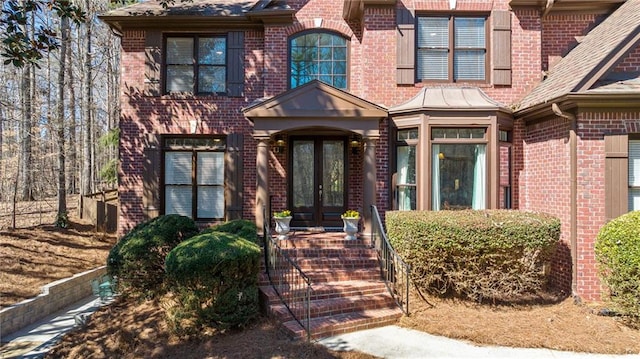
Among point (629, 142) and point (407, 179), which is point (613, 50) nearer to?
point (629, 142)

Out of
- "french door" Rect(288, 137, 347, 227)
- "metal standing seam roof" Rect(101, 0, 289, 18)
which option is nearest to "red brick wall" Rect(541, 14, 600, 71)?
"french door" Rect(288, 137, 347, 227)

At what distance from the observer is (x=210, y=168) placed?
9.60 metres

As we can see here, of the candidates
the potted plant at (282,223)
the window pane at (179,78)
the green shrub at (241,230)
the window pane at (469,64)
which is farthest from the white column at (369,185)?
the window pane at (179,78)

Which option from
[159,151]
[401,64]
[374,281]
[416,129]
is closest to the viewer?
[374,281]

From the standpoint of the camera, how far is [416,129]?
820 centimetres

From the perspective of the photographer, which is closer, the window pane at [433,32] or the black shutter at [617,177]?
the black shutter at [617,177]

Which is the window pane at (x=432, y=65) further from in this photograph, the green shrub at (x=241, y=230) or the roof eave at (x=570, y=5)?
the green shrub at (x=241, y=230)

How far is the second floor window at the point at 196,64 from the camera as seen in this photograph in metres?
9.72

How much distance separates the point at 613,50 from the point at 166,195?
10135 mm

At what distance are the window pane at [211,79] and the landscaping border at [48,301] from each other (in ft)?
17.4

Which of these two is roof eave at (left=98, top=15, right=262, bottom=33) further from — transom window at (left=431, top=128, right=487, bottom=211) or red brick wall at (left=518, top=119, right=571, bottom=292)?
red brick wall at (left=518, top=119, right=571, bottom=292)

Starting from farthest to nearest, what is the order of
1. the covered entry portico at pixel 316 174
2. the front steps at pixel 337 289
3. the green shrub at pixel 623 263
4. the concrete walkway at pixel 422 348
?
the covered entry portico at pixel 316 174 < the front steps at pixel 337 289 < the green shrub at pixel 623 263 < the concrete walkway at pixel 422 348

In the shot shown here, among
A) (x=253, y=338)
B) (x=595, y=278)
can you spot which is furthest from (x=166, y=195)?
(x=595, y=278)

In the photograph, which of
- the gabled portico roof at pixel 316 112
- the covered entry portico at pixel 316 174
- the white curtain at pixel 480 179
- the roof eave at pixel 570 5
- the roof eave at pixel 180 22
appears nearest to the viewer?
the white curtain at pixel 480 179
